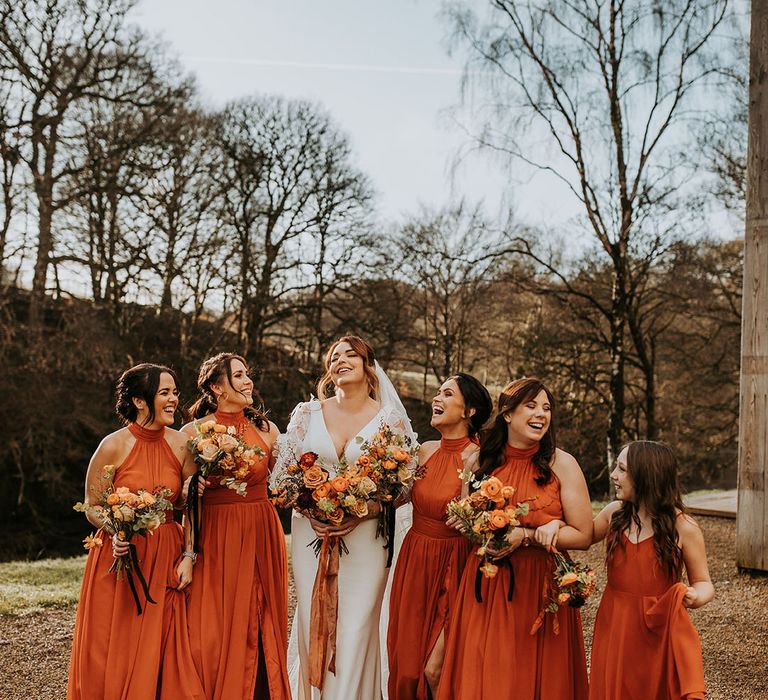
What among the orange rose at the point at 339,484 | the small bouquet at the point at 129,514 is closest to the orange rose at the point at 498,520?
the orange rose at the point at 339,484

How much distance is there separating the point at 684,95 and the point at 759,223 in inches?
251

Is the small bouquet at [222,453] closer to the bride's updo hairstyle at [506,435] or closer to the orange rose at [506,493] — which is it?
the bride's updo hairstyle at [506,435]

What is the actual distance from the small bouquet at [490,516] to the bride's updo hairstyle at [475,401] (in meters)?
1.01

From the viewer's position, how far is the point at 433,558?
16.1ft

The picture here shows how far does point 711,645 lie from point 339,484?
4437 mm

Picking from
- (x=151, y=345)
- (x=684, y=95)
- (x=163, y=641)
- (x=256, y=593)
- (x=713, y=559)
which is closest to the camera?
(x=163, y=641)

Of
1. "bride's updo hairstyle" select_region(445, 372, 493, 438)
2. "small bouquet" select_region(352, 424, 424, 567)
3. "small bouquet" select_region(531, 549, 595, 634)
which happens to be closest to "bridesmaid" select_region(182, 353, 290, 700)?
"small bouquet" select_region(352, 424, 424, 567)

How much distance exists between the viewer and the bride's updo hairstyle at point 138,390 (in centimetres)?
495

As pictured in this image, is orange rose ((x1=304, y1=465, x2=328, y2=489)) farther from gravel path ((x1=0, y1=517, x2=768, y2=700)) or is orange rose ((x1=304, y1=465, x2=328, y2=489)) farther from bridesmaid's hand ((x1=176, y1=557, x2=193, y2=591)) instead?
gravel path ((x1=0, y1=517, x2=768, y2=700))

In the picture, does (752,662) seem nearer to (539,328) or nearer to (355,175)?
(539,328)

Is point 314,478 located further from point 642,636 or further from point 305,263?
point 305,263

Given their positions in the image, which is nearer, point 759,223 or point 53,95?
point 759,223

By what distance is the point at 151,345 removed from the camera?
2009 centimetres

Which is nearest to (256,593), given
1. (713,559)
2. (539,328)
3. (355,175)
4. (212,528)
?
(212,528)
